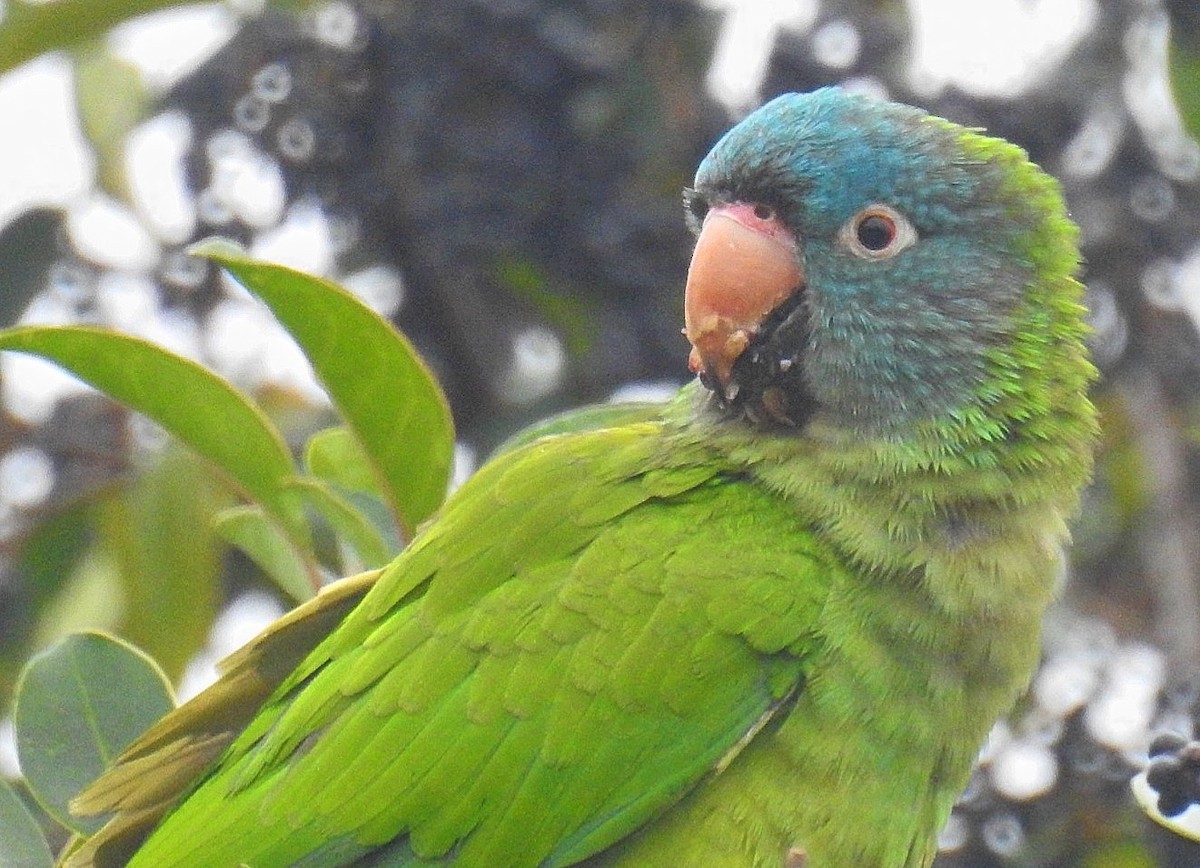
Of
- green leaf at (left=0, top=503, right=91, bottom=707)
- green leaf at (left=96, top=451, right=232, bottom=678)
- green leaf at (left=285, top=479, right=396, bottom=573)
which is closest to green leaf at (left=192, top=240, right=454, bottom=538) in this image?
green leaf at (left=285, top=479, right=396, bottom=573)

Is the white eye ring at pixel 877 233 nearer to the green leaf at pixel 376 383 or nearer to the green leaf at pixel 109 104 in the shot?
the green leaf at pixel 376 383

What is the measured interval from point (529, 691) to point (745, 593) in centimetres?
30

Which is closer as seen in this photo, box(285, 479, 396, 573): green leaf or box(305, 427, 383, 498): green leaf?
box(285, 479, 396, 573): green leaf

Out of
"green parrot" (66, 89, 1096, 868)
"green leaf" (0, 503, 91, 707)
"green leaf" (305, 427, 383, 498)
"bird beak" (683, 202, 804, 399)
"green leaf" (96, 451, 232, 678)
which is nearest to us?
"green parrot" (66, 89, 1096, 868)

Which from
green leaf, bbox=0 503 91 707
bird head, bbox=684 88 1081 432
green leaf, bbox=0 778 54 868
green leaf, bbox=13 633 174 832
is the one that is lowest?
green leaf, bbox=0 503 91 707

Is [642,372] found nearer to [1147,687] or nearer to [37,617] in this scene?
[1147,687]

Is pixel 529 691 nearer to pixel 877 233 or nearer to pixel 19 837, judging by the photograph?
pixel 19 837

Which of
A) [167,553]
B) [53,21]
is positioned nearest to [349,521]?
[167,553]

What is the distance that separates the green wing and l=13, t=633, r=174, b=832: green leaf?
131 mm

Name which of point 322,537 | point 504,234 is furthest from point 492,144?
point 322,537

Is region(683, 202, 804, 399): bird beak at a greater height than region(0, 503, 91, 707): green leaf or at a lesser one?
greater

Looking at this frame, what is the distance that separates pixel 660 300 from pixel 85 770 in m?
1.59

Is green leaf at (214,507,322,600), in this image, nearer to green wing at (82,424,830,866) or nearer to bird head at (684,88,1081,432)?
green wing at (82,424,830,866)

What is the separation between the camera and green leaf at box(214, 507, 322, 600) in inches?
85.0
